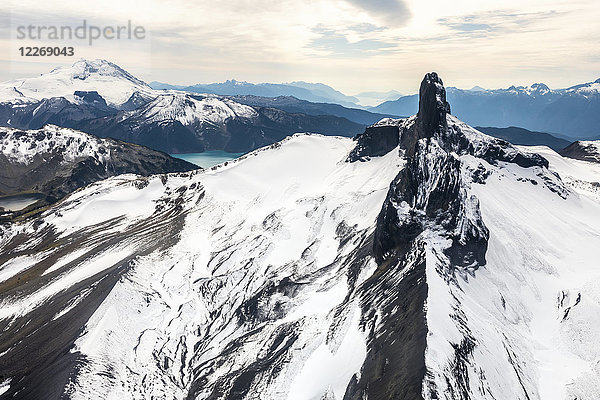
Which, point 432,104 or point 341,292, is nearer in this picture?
point 341,292

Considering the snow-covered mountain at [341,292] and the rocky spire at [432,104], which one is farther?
the rocky spire at [432,104]

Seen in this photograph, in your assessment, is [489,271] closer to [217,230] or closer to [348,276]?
[348,276]

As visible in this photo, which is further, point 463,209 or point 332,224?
point 332,224

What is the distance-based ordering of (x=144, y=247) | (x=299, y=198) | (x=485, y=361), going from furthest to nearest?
(x=299, y=198), (x=144, y=247), (x=485, y=361)

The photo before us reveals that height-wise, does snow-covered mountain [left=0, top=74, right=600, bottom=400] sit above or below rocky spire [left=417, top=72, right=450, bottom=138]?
below

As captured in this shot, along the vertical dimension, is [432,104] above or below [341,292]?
above

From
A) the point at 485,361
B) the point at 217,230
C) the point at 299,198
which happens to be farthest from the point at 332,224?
the point at 485,361

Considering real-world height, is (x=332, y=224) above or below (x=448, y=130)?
below

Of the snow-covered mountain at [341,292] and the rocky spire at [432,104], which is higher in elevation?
the rocky spire at [432,104]
